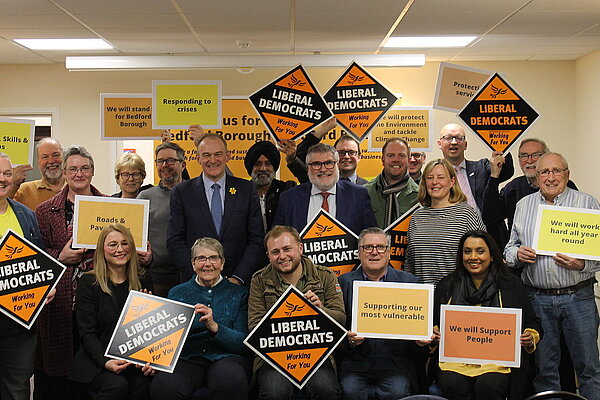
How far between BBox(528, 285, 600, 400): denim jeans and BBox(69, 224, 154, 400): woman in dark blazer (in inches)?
86.7

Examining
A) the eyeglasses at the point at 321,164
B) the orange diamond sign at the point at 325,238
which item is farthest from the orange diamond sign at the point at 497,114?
the orange diamond sign at the point at 325,238

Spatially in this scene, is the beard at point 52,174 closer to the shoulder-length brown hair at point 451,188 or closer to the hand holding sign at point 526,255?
the shoulder-length brown hair at point 451,188

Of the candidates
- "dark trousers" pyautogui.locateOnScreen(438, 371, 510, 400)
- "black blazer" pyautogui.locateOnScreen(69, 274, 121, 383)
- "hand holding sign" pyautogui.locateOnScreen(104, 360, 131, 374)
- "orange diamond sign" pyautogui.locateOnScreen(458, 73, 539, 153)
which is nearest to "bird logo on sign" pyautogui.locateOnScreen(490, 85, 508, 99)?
"orange diamond sign" pyautogui.locateOnScreen(458, 73, 539, 153)

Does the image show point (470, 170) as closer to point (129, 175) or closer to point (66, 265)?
point (129, 175)

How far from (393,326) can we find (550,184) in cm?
128

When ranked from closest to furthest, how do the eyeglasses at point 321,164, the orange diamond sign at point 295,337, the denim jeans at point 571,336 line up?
the orange diamond sign at point 295,337 < the denim jeans at point 571,336 < the eyeglasses at point 321,164

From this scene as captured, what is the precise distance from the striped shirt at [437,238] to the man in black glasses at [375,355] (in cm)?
16

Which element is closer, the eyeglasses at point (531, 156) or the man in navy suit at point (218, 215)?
the man in navy suit at point (218, 215)

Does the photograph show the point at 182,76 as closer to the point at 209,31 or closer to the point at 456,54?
the point at 209,31

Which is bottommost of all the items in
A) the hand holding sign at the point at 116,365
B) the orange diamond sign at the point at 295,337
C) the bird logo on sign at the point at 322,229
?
the hand holding sign at the point at 116,365

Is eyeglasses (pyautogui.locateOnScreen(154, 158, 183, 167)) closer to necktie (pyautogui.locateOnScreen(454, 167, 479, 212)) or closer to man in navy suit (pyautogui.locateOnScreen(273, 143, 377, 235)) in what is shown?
man in navy suit (pyautogui.locateOnScreen(273, 143, 377, 235))

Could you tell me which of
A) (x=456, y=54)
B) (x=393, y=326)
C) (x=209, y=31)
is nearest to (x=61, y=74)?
(x=209, y=31)

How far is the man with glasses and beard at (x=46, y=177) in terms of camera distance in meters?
4.42

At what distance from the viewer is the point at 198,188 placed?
3.92 metres
